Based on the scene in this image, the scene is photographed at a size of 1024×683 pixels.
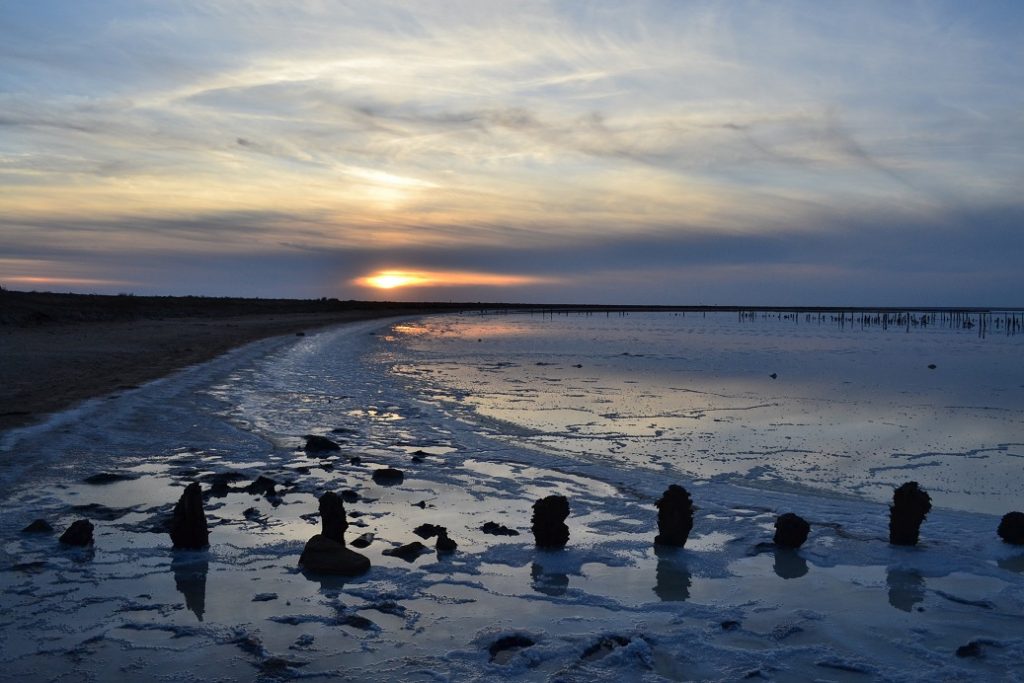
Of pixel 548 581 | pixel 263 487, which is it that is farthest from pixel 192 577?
pixel 548 581

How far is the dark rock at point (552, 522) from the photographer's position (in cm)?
857

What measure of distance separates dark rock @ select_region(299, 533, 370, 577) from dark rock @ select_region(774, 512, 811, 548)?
186 inches

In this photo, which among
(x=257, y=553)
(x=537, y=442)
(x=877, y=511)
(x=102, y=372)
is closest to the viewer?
(x=257, y=553)

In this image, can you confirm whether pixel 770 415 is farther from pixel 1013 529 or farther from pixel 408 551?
pixel 408 551

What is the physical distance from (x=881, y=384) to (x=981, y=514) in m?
18.3

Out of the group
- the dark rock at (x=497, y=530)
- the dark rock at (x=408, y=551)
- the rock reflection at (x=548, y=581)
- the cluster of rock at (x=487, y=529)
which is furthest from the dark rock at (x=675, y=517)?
the dark rock at (x=408, y=551)

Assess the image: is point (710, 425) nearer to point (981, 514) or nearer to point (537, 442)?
point (537, 442)

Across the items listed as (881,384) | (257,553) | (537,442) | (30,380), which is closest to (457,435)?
(537,442)

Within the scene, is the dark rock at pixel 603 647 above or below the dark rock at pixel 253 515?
below

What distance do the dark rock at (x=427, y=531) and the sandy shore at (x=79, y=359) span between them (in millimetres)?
9341

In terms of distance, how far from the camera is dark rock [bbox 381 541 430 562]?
818cm

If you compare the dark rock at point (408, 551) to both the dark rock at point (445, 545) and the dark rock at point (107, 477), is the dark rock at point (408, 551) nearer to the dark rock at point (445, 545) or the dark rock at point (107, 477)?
the dark rock at point (445, 545)

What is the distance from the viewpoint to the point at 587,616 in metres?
6.93

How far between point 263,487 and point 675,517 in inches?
224
